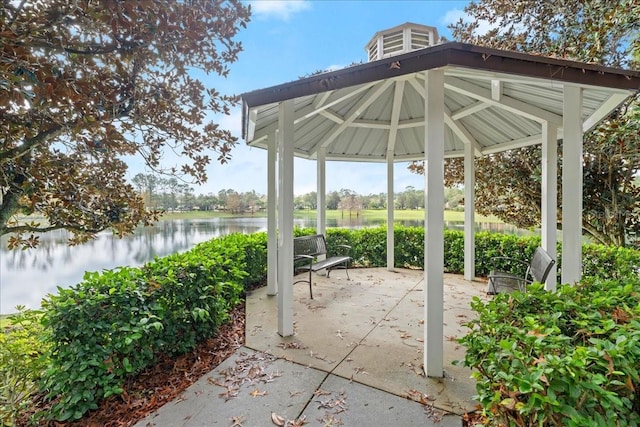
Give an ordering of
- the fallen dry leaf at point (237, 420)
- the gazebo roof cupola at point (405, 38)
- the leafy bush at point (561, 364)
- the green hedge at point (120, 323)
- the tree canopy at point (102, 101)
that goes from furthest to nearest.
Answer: the gazebo roof cupola at point (405, 38) < the green hedge at point (120, 323) < the fallen dry leaf at point (237, 420) < the tree canopy at point (102, 101) < the leafy bush at point (561, 364)

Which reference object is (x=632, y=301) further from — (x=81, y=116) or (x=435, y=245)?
(x=81, y=116)

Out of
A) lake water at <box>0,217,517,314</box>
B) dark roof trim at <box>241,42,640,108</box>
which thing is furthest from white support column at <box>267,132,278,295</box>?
dark roof trim at <box>241,42,640,108</box>

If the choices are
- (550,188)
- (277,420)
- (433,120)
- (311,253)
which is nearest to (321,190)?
(311,253)

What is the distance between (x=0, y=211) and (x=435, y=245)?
3.70m

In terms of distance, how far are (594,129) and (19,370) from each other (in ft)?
28.9

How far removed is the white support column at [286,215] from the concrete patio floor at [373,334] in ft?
1.05

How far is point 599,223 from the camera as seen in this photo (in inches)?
265

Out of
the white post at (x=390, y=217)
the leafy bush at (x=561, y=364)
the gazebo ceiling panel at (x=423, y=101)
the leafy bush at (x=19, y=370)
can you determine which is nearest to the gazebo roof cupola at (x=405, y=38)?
the gazebo ceiling panel at (x=423, y=101)

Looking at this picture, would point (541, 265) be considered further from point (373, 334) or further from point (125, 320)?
point (125, 320)

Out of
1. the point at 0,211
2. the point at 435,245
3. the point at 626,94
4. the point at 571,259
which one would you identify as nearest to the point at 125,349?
the point at 0,211

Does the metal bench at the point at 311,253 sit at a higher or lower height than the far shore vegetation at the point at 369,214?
lower

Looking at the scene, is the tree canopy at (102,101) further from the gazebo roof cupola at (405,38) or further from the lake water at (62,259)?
the gazebo roof cupola at (405,38)

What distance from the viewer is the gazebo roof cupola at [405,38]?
4.47m

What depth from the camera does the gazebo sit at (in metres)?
2.53
